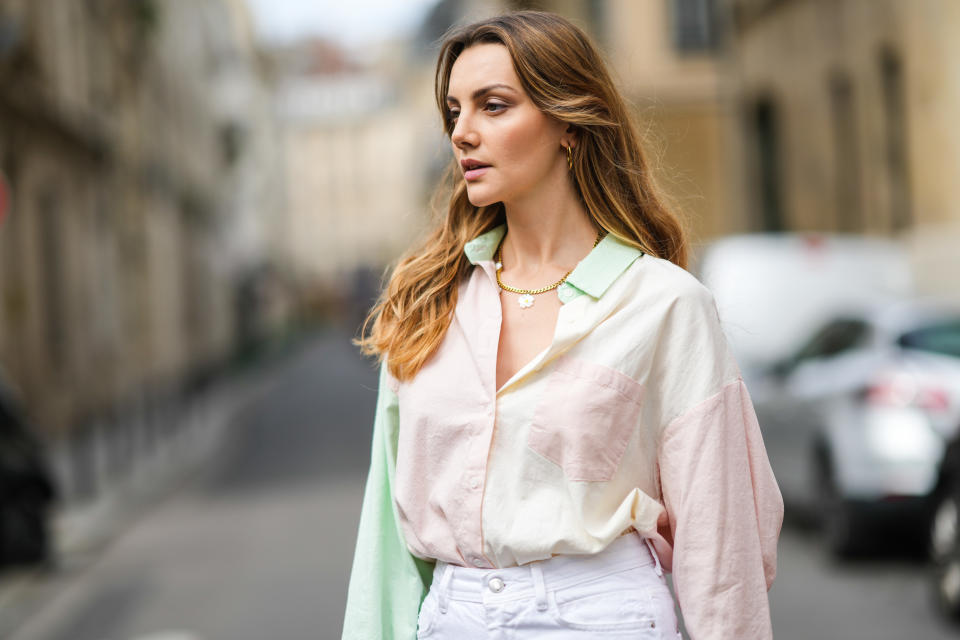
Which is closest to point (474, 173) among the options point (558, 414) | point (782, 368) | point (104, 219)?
point (558, 414)

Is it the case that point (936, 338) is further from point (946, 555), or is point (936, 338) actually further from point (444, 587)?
point (444, 587)

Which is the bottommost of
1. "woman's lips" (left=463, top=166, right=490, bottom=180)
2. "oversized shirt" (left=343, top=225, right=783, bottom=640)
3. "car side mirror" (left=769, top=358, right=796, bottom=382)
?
"car side mirror" (left=769, top=358, right=796, bottom=382)

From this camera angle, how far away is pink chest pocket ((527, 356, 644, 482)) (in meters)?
2.25

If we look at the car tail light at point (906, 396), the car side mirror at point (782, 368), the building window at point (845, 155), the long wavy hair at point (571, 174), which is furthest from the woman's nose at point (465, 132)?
the building window at point (845, 155)

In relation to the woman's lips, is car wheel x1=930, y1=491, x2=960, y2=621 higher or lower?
lower

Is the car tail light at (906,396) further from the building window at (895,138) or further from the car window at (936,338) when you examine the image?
the building window at (895,138)

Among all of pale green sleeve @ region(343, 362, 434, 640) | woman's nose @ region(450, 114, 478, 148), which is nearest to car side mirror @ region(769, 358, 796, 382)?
pale green sleeve @ region(343, 362, 434, 640)

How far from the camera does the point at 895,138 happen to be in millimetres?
19188

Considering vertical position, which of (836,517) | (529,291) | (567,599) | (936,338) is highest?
(529,291)

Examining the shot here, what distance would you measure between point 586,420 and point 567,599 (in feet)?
0.98

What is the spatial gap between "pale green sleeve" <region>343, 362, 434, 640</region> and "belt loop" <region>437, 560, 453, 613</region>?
0.11 metres

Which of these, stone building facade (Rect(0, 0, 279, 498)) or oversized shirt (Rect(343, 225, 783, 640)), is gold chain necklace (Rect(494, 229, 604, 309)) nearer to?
oversized shirt (Rect(343, 225, 783, 640))

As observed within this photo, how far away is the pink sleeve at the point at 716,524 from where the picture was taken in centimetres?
222

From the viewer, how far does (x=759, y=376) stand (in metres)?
10.7
